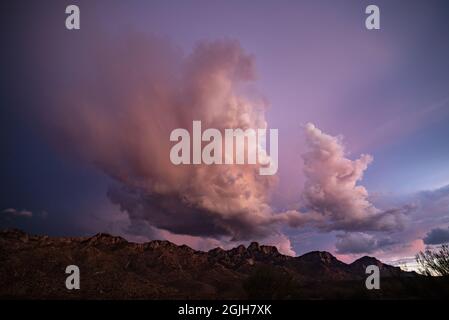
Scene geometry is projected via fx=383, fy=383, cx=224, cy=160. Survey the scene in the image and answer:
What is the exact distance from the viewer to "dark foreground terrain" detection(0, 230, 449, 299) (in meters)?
28.4

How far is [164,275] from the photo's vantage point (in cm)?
10575

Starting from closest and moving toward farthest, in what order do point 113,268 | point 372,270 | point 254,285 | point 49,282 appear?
point 372,270
point 254,285
point 49,282
point 113,268

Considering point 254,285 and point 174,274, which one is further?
point 174,274

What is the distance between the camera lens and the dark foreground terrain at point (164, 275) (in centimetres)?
2838
